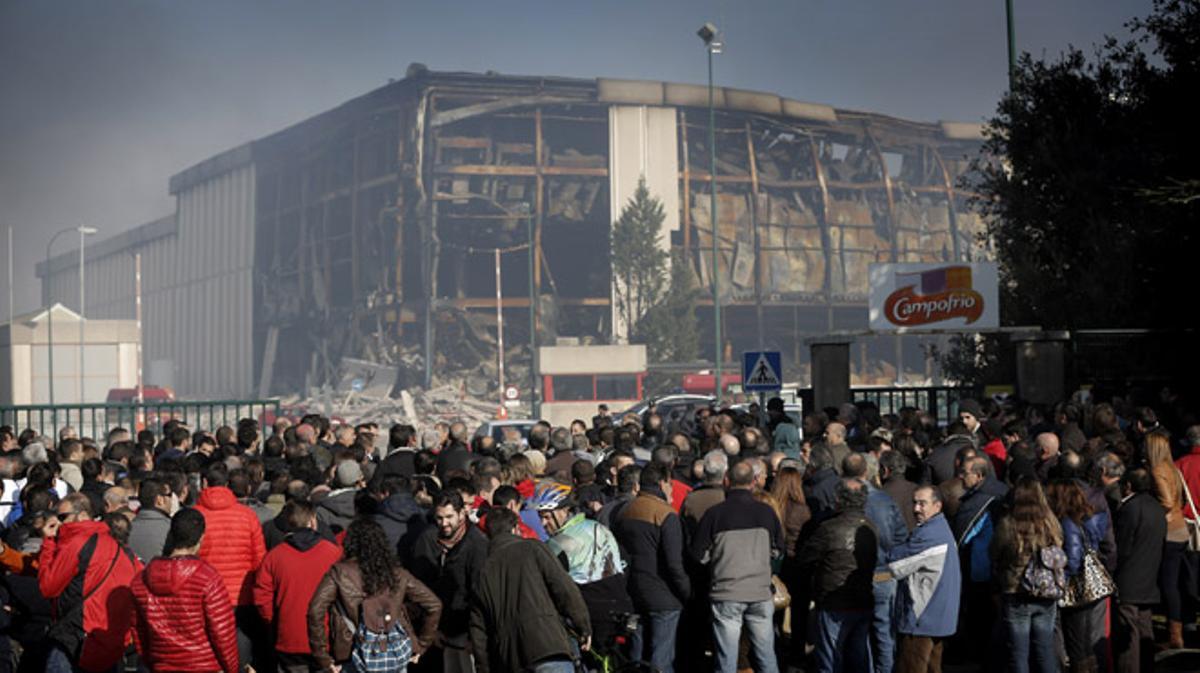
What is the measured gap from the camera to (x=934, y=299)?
20.9 meters

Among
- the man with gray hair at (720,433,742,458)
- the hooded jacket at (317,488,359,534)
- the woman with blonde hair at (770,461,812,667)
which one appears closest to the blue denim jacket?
the woman with blonde hair at (770,461,812,667)

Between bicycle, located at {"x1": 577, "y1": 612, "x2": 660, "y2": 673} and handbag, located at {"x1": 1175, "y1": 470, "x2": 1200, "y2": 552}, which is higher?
handbag, located at {"x1": 1175, "y1": 470, "x2": 1200, "y2": 552}

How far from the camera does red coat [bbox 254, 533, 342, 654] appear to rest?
7.76 meters

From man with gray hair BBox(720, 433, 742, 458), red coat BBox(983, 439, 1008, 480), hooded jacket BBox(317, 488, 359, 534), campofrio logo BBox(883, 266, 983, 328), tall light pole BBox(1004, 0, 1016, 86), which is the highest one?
tall light pole BBox(1004, 0, 1016, 86)

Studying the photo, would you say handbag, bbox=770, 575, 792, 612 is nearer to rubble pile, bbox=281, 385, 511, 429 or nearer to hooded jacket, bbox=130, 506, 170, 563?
hooded jacket, bbox=130, 506, 170, 563

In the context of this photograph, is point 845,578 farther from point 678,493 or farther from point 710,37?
point 710,37

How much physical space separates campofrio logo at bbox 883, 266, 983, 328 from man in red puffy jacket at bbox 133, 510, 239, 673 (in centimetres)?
1530

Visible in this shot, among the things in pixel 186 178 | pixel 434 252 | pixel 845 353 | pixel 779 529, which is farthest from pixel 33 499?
pixel 186 178

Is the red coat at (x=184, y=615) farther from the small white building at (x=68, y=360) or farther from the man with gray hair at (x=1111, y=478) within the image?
the small white building at (x=68, y=360)

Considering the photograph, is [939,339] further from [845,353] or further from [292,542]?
[292,542]

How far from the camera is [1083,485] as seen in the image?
9.31 meters

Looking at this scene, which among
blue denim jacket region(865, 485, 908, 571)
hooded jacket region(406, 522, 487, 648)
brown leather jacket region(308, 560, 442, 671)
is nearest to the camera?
brown leather jacket region(308, 560, 442, 671)

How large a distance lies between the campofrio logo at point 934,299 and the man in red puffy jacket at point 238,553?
14004 mm

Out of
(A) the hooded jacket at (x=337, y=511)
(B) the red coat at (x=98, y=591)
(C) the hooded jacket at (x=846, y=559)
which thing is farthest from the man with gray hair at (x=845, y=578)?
(B) the red coat at (x=98, y=591)
